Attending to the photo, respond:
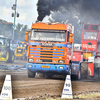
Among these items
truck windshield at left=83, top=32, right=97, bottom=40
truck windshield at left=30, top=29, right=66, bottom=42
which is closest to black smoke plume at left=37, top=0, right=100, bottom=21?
truck windshield at left=83, top=32, right=97, bottom=40

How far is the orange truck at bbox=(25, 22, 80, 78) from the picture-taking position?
13.4m

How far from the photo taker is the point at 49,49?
13469mm

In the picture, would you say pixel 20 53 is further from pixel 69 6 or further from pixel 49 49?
pixel 49 49

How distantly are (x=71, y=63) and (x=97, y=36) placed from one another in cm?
951

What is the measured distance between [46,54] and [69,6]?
34.2 ft

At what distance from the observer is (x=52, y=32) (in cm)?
1359

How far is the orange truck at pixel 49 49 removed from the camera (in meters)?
13.4

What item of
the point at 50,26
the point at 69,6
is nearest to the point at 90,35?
the point at 69,6

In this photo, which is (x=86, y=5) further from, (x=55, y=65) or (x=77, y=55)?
(x=55, y=65)

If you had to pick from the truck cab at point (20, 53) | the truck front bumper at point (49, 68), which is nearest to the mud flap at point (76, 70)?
the truck front bumper at point (49, 68)

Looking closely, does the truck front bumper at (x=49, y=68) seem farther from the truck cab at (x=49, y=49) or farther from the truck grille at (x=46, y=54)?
the truck grille at (x=46, y=54)

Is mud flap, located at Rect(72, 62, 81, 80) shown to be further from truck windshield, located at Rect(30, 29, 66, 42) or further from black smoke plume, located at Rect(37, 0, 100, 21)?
black smoke plume, located at Rect(37, 0, 100, 21)

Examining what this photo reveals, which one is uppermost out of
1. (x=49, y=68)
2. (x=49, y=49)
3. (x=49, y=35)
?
(x=49, y=35)

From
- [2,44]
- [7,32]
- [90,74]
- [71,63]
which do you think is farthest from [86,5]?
[7,32]
